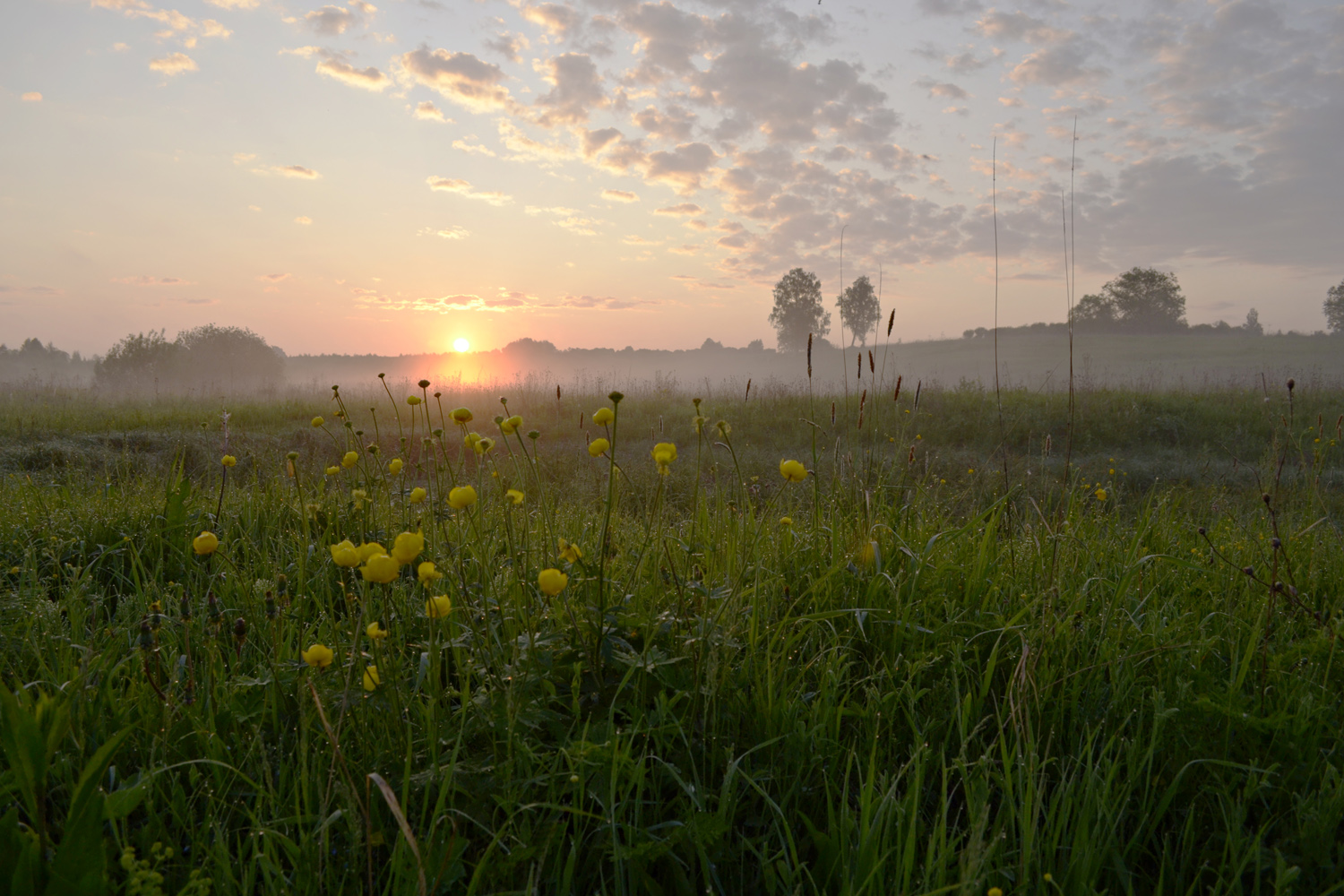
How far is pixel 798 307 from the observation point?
2028 inches

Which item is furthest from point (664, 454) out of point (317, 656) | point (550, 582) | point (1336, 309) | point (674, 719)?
point (1336, 309)

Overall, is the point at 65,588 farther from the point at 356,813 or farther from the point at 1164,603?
the point at 1164,603

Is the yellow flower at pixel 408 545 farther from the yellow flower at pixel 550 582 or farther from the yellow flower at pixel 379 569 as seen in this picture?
the yellow flower at pixel 550 582

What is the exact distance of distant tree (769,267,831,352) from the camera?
165ft

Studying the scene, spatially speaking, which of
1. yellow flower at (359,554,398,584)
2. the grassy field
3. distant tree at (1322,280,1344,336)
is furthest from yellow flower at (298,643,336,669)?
distant tree at (1322,280,1344,336)

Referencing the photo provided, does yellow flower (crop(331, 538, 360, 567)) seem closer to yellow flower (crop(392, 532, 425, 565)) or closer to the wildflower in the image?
yellow flower (crop(392, 532, 425, 565))

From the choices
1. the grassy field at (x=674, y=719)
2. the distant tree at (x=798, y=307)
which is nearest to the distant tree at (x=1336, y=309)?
the distant tree at (x=798, y=307)

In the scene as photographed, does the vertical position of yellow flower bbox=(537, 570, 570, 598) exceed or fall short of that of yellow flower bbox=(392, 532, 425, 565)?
it falls short

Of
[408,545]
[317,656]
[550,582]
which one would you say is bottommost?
[317,656]

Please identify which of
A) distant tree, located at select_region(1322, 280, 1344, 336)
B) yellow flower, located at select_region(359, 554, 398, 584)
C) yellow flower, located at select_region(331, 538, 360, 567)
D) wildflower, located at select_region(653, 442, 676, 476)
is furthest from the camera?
distant tree, located at select_region(1322, 280, 1344, 336)

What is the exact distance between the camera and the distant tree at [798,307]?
1980 inches

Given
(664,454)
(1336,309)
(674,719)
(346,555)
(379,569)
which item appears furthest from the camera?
(1336,309)

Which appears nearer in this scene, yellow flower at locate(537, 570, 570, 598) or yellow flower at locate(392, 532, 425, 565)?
yellow flower at locate(392, 532, 425, 565)

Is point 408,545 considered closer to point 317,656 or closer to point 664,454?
point 317,656
